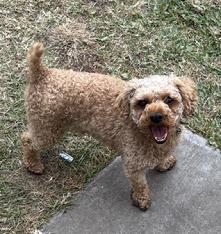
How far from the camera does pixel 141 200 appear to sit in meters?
3.64

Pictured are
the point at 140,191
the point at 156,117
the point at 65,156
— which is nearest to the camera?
the point at 156,117

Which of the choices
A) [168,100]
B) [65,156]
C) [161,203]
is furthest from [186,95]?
[65,156]

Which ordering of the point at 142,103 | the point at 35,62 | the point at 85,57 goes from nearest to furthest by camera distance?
the point at 142,103 → the point at 35,62 → the point at 85,57

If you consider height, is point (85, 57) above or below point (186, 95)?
below

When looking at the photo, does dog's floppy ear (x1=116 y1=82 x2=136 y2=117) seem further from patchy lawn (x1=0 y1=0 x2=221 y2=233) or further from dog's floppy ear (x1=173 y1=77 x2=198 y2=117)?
patchy lawn (x1=0 y1=0 x2=221 y2=233)

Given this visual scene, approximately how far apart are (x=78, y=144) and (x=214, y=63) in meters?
1.42

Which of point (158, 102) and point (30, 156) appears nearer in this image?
point (158, 102)

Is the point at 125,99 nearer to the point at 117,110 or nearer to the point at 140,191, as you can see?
the point at 117,110

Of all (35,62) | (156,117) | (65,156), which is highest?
(156,117)

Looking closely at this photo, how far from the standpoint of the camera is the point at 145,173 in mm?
3875

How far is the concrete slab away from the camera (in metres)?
3.62

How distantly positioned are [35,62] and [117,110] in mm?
589

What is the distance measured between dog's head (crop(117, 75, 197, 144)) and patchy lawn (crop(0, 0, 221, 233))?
0.86m

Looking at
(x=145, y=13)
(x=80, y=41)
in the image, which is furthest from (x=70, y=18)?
(x=145, y=13)
